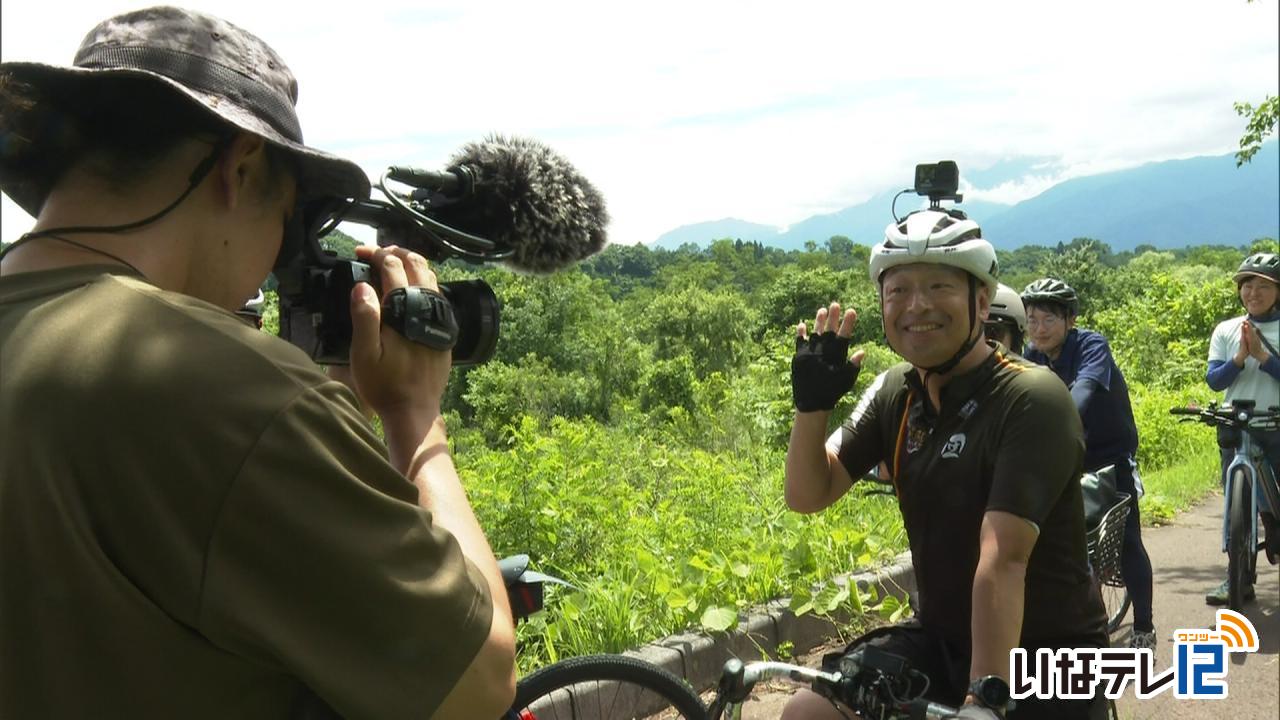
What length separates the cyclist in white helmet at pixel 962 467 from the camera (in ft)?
8.34

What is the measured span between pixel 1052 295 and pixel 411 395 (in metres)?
5.19

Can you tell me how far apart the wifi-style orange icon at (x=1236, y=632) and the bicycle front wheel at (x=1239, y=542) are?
0.18 meters

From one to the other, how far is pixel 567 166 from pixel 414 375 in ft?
2.49

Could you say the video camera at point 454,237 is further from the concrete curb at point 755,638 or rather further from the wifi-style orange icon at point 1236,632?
the wifi-style orange icon at point 1236,632

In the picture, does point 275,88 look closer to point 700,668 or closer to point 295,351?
point 295,351

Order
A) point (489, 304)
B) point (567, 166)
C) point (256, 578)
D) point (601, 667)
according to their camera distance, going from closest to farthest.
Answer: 1. point (256, 578)
2. point (489, 304)
3. point (567, 166)
4. point (601, 667)

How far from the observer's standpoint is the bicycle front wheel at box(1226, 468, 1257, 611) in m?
6.31

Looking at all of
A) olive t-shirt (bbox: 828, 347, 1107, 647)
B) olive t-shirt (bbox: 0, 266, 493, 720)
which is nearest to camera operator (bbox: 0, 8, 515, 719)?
olive t-shirt (bbox: 0, 266, 493, 720)

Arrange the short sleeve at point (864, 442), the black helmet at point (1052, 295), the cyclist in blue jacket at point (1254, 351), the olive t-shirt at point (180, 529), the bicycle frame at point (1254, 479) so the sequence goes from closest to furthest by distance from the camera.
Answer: the olive t-shirt at point (180, 529) → the short sleeve at point (864, 442) → the black helmet at point (1052, 295) → the bicycle frame at point (1254, 479) → the cyclist in blue jacket at point (1254, 351)

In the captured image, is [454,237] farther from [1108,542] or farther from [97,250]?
[1108,542]

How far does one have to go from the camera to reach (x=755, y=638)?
5.28m

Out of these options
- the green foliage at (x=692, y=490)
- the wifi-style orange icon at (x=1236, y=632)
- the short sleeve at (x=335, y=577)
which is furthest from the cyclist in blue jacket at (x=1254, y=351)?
the short sleeve at (x=335, y=577)

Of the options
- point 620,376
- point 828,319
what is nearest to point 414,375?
point 828,319

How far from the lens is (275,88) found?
Result: 1544 mm
